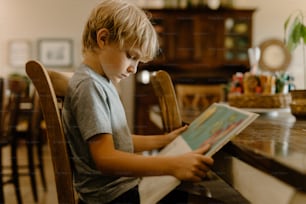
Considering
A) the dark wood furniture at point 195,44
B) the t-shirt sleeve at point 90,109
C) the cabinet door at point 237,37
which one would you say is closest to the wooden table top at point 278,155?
the t-shirt sleeve at point 90,109

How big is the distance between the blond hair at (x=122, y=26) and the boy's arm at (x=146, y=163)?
0.19 m

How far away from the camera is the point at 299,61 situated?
175 inches

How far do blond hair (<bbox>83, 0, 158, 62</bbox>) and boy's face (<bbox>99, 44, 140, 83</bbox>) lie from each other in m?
0.01

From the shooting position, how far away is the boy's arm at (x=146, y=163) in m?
0.56

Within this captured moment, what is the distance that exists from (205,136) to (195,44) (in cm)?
354

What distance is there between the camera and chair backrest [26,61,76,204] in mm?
621

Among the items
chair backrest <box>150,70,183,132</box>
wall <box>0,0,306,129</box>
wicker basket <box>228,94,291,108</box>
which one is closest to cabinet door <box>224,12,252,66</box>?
wall <box>0,0,306,129</box>

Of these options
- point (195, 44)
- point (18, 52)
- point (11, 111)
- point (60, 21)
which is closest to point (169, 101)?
point (11, 111)

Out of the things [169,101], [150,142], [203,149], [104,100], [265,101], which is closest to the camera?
[203,149]

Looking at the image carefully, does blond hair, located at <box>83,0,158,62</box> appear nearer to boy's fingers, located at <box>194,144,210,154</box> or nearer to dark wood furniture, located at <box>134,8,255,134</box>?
boy's fingers, located at <box>194,144,210,154</box>

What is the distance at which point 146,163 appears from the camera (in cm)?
61

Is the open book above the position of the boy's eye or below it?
below

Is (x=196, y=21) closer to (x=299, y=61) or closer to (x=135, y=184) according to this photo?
(x=299, y=61)

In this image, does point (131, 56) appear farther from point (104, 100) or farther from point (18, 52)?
point (18, 52)
